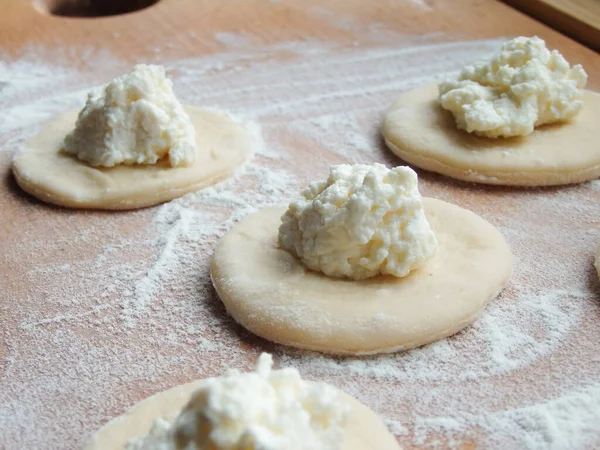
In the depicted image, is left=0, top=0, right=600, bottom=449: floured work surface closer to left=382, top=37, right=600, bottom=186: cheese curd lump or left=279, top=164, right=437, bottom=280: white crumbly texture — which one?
left=382, top=37, right=600, bottom=186: cheese curd lump

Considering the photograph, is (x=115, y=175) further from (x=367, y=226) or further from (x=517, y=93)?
(x=517, y=93)

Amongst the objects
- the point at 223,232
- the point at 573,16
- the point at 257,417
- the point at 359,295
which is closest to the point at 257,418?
the point at 257,417

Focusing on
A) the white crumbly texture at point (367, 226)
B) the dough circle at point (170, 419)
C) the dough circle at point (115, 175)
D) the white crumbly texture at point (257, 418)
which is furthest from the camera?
the dough circle at point (115, 175)

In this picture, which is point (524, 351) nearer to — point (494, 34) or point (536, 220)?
point (536, 220)

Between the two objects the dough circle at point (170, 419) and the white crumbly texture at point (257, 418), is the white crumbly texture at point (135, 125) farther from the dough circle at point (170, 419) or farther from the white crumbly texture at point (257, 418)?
the white crumbly texture at point (257, 418)

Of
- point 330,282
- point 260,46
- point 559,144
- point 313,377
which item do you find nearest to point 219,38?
point 260,46

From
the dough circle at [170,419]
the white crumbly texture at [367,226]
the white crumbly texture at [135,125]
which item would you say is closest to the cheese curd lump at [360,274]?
the white crumbly texture at [367,226]
